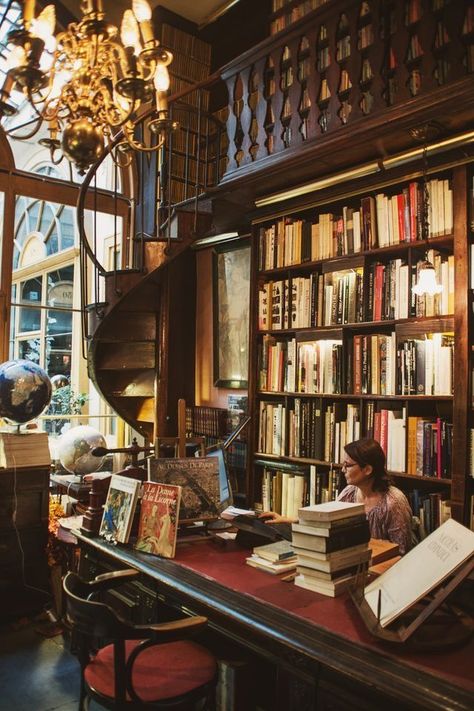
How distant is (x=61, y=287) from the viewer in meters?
5.56

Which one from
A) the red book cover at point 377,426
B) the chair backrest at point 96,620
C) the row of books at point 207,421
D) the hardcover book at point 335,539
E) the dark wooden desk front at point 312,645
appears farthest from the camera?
the row of books at point 207,421

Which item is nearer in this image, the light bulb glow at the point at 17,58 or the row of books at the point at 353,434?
the light bulb glow at the point at 17,58

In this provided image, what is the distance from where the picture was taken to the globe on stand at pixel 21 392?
3871 millimetres

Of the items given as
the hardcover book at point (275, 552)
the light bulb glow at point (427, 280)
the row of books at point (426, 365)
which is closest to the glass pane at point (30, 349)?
the row of books at point (426, 365)

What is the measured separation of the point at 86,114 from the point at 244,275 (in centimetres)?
251

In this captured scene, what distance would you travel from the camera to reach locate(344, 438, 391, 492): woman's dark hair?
2820 mm

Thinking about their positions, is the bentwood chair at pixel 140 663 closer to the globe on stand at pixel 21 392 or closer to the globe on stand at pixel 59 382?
the globe on stand at pixel 21 392

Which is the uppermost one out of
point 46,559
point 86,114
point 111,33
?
point 111,33

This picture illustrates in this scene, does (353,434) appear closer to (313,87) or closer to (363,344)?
(363,344)

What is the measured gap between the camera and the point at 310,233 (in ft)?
13.6

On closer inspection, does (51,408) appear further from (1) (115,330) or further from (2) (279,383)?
(2) (279,383)

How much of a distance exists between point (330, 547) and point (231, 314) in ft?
11.5

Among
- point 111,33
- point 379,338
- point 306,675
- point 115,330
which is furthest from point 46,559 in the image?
point 111,33

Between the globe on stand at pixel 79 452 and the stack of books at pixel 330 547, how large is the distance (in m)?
2.83
